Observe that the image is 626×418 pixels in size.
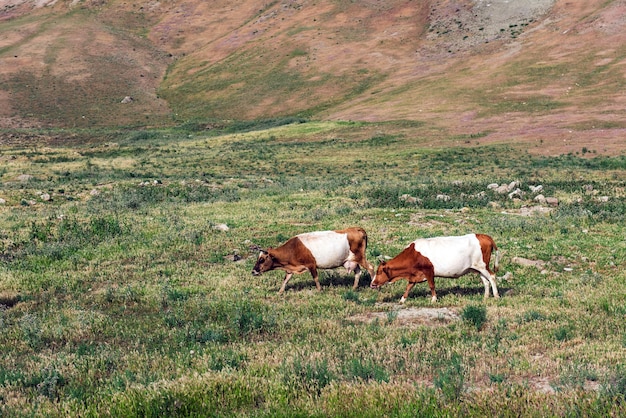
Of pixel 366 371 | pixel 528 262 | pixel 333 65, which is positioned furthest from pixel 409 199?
pixel 333 65

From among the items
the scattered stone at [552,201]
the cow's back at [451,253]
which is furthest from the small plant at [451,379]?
the scattered stone at [552,201]

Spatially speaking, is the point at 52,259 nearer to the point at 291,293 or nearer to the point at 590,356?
the point at 291,293

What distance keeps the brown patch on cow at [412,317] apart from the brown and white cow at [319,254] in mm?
2477

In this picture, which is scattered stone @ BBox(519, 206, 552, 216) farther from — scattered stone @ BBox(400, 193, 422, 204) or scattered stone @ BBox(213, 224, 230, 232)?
scattered stone @ BBox(213, 224, 230, 232)

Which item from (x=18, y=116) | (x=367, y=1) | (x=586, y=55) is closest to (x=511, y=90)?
(x=586, y=55)

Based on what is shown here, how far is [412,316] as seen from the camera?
36.0 feet

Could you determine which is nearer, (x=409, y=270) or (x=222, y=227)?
(x=409, y=270)

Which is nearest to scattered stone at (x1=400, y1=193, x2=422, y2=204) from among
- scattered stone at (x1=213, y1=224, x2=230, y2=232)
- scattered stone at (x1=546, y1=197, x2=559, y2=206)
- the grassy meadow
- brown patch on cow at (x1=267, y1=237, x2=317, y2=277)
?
the grassy meadow

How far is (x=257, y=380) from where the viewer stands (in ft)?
23.6

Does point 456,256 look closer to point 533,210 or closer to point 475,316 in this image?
point 475,316

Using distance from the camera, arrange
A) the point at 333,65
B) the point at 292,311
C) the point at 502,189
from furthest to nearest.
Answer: the point at 333,65
the point at 502,189
the point at 292,311

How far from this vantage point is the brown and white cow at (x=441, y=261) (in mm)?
12320

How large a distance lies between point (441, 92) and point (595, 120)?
28.0 m

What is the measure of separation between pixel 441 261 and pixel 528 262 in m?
4.71
